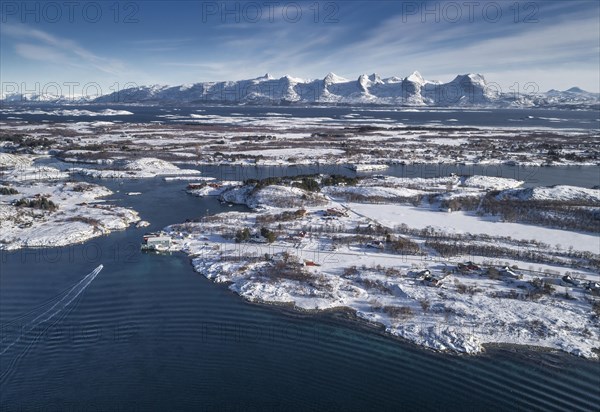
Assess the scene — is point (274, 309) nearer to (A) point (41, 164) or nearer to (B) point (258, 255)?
(B) point (258, 255)

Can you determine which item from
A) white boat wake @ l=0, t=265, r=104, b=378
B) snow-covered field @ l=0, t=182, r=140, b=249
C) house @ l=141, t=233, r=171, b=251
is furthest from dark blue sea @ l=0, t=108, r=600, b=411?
snow-covered field @ l=0, t=182, r=140, b=249

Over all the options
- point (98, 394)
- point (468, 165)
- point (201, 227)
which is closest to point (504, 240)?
point (201, 227)

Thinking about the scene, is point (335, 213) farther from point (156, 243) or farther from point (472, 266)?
point (156, 243)

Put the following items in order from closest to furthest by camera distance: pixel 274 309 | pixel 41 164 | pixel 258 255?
1. pixel 274 309
2. pixel 258 255
3. pixel 41 164

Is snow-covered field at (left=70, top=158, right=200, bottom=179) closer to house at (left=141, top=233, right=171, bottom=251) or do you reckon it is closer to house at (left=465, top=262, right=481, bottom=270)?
house at (left=141, top=233, right=171, bottom=251)

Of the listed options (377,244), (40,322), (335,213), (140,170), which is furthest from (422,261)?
(140,170)
